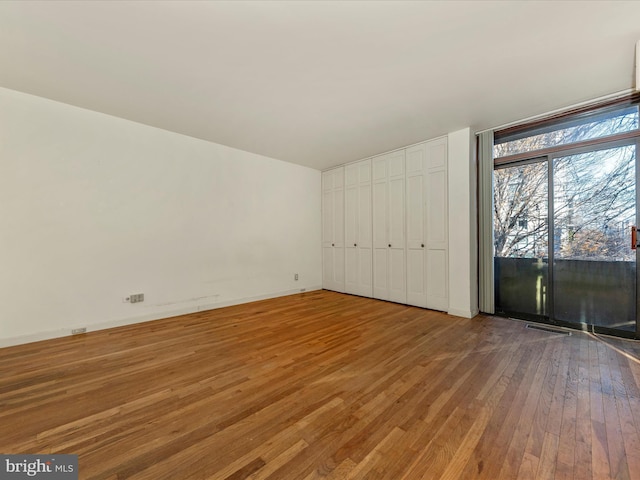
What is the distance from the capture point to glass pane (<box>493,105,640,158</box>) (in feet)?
9.45

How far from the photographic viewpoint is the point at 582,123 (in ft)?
10.3

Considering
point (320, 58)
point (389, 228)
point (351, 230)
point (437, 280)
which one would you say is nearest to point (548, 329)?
point (437, 280)

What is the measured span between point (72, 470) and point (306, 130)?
155 inches

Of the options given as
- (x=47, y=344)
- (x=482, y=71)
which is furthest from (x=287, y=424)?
(x=482, y=71)

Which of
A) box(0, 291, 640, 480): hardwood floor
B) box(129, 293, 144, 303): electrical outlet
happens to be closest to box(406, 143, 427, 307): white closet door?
box(0, 291, 640, 480): hardwood floor

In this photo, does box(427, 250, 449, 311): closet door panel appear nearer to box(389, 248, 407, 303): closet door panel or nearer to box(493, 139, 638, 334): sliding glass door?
box(389, 248, 407, 303): closet door panel

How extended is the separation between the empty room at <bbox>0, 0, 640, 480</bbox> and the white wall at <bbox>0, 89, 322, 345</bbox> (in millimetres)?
28

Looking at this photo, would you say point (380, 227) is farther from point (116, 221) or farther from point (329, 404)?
point (116, 221)

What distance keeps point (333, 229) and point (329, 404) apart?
14.1ft

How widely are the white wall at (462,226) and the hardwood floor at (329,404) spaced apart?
0.77 metres

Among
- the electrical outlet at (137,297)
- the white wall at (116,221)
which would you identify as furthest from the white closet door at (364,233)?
the electrical outlet at (137,297)

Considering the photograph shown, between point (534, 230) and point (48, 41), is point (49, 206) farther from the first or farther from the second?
point (534, 230)

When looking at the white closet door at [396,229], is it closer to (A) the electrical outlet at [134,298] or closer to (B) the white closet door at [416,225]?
(B) the white closet door at [416,225]

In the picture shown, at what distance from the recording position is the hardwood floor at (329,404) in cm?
129
